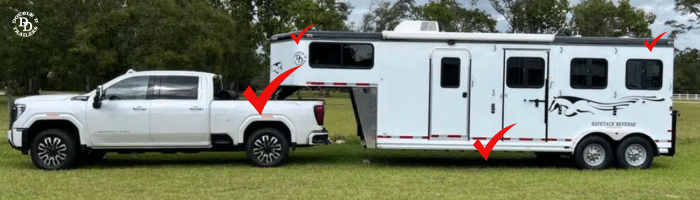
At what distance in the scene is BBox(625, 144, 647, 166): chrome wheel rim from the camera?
1234 cm

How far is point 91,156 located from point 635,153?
10.1 m

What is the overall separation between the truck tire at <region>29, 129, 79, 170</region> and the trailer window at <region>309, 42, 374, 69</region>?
4341 millimetres

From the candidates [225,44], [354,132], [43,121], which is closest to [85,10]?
[225,44]

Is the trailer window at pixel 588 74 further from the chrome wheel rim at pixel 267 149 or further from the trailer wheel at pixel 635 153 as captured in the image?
the chrome wheel rim at pixel 267 149

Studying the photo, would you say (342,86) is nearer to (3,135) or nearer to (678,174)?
(678,174)

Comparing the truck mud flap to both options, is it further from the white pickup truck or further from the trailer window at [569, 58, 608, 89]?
the trailer window at [569, 58, 608, 89]

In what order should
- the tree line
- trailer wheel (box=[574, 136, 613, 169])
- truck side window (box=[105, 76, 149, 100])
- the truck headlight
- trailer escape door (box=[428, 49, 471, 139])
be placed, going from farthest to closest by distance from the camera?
1. the tree line
2. trailer wheel (box=[574, 136, 613, 169])
3. trailer escape door (box=[428, 49, 471, 139])
4. truck side window (box=[105, 76, 149, 100])
5. the truck headlight

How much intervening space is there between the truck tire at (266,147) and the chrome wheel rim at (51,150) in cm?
311

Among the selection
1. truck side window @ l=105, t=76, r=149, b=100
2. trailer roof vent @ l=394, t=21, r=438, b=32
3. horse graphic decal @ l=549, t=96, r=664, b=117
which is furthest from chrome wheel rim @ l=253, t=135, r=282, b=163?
horse graphic decal @ l=549, t=96, r=664, b=117

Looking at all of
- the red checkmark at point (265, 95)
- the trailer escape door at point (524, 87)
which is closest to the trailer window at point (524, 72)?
the trailer escape door at point (524, 87)

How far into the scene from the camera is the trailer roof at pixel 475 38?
1192 centimetres

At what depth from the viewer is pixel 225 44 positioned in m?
42.4

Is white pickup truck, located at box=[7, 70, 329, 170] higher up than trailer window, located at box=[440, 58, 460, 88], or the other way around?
trailer window, located at box=[440, 58, 460, 88]

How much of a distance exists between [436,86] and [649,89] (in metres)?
3.81
